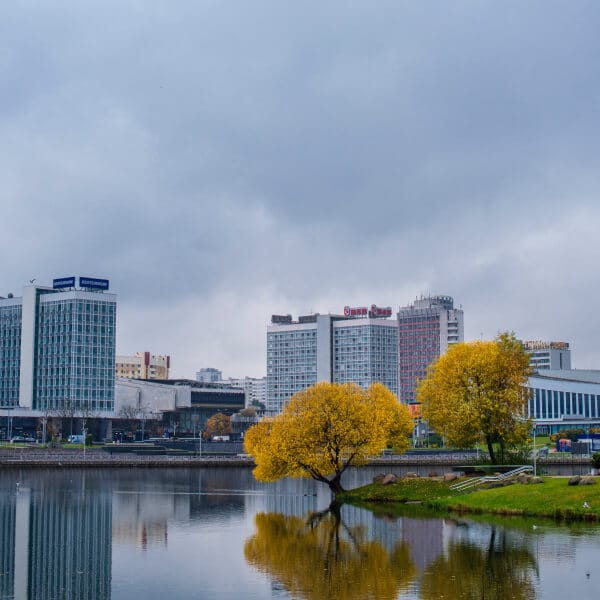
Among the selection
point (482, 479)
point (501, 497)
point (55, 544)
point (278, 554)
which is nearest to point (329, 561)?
point (278, 554)

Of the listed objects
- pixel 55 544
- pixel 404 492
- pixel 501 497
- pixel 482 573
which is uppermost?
pixel 501 497

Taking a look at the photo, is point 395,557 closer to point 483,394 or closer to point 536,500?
point 536,500

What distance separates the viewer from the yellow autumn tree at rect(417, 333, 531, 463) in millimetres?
104875

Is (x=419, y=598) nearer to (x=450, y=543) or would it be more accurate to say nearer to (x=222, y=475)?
(x=450, y=543)

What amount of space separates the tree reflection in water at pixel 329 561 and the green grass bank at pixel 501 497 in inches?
502

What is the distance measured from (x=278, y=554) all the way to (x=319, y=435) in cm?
3360

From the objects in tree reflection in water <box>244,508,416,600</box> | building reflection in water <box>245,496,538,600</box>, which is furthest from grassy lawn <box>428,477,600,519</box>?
tree reflection in water <box>244,508,416,600</box>

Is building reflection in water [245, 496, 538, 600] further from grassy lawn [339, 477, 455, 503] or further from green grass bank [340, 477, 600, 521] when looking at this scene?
grassy lawn [339, 477, 455, 503]

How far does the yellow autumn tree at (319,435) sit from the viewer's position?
9481cm

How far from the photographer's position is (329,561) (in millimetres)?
58719

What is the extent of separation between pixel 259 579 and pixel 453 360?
58.9 m

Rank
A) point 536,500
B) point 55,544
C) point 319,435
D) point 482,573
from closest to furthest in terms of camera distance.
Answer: point 482,573 < point 55,544 < point 536,500 < point 319,435

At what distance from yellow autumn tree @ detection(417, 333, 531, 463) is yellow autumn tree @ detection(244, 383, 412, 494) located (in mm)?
9915

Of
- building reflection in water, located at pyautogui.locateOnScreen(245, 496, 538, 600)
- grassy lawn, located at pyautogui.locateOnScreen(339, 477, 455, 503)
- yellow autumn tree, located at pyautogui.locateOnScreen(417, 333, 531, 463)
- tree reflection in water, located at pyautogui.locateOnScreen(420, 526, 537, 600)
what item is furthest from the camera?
yellow autumn tree, located at pyautogui.locateOnScreen(417, 333, 531, 463)
